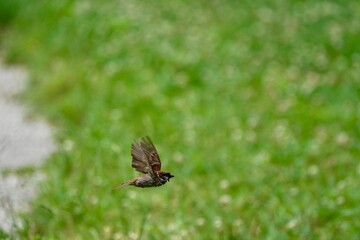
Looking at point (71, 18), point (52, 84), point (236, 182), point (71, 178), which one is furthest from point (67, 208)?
point (71, 18)

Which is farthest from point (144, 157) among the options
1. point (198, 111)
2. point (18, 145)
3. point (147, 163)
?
point (198, 111)

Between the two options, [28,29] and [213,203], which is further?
[28,29]

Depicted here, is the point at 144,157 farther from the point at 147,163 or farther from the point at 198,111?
the point at 198,111

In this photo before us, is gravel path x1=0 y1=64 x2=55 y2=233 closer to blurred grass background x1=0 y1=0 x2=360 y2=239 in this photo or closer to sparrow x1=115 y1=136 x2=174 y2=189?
blurred grass background x1=0 y1=0 x2=360 y2=239

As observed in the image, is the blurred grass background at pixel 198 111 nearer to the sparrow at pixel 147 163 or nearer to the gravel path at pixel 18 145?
the gravel path at pixel 18 145

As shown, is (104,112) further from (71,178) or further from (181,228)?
(181,228)

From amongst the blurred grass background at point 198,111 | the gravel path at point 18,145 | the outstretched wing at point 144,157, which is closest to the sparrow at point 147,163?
the outstretched wing at point 144,157
